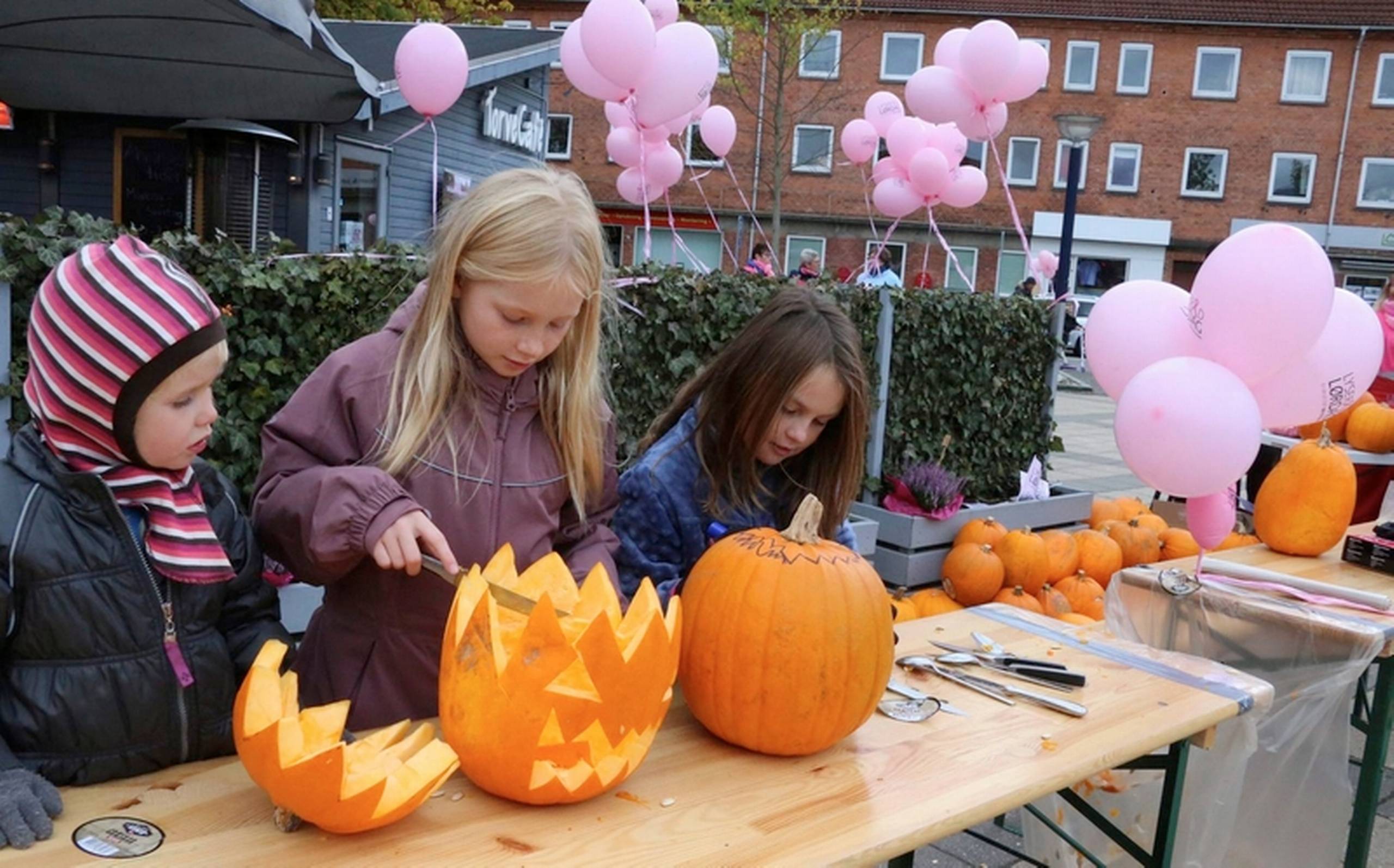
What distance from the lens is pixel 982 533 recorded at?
17.2ft

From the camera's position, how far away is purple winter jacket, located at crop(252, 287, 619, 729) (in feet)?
5.51

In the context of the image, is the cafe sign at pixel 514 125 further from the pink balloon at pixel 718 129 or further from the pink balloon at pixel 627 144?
the pink balloon at pixel 627 144

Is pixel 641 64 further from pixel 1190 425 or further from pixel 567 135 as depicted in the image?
pixel 567 135

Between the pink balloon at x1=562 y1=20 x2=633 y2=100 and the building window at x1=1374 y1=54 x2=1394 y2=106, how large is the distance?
31.3m

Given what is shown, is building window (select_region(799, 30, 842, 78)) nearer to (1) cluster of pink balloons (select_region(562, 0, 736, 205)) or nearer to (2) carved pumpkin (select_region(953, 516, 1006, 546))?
(1) cluster of pink balloons (select_region(562, 0, 736, 205))

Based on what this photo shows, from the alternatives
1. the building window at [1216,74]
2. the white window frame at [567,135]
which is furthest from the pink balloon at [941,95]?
the building window at [1216,74]

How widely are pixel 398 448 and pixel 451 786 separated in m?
0.53

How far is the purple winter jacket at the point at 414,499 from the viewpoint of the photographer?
5.51ft

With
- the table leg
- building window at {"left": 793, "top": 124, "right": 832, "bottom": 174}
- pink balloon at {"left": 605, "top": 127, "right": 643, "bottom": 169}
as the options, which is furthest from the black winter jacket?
building window at {"left": 793, "top": 124, "right": 832, "bottom": 174}

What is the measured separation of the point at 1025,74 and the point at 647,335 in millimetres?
3635

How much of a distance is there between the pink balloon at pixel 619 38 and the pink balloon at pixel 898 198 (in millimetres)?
3181

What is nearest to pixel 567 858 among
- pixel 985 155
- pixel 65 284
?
pixel 65 284

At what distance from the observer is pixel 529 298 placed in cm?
161

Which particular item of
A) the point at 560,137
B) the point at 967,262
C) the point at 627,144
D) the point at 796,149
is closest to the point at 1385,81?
the point at 967,262
